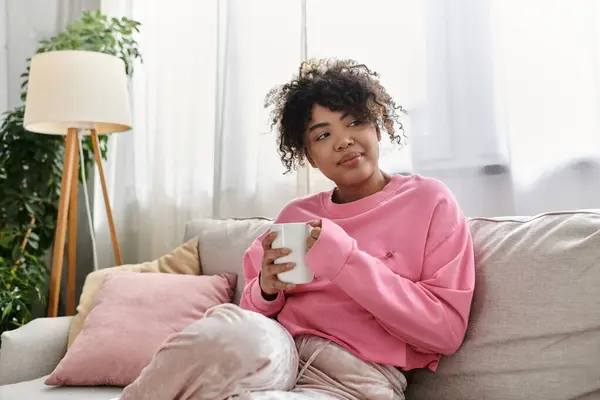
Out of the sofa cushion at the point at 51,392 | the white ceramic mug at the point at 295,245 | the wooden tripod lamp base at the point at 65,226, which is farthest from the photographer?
the wooden tripod lamp base at the point at 65,226

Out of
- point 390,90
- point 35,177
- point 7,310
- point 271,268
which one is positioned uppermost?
point 390,90

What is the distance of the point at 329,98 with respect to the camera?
56.6 inches

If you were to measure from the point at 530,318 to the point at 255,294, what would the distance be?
22.6 inches

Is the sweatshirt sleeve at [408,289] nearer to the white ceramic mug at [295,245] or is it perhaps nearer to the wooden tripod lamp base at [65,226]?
the white ceramic mug at [295,245]

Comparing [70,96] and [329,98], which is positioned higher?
[70,96]

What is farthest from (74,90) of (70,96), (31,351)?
(31,351)

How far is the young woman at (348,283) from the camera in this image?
42.0 inches

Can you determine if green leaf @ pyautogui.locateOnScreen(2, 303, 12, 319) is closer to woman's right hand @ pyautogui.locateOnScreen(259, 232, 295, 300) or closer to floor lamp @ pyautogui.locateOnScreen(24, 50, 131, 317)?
floor lamp @ pyautogui.locateOnScreen(24, 50, 131, 317)

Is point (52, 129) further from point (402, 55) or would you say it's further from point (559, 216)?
A: point (559, 216)

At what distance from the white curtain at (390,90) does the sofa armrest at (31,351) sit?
0.75 m

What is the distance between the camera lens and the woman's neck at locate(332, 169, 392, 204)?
1.47 m

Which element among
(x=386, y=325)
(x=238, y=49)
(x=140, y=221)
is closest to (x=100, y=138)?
(x=140, y=221)


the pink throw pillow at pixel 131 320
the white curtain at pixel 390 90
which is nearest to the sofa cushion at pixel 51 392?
the pink throw pillow at pixel 131 320

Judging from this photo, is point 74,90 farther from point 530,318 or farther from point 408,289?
point 530,318
